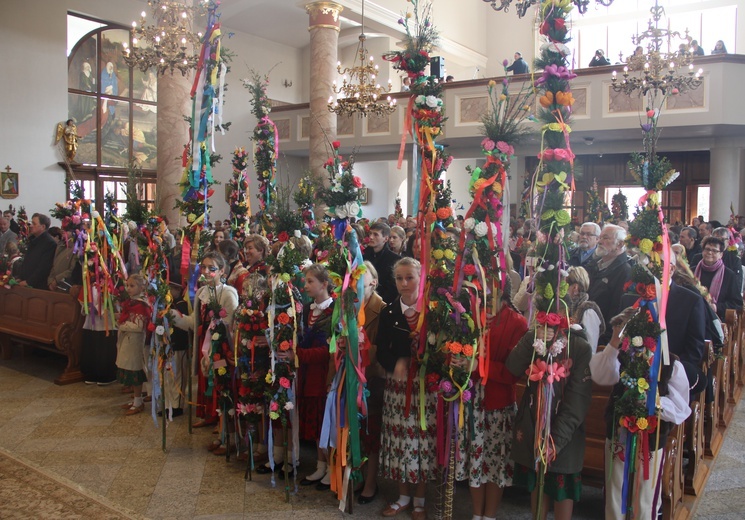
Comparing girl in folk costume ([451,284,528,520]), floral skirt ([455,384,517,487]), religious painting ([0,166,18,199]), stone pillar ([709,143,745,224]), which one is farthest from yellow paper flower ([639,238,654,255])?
religious painting ([0,166,18,199])

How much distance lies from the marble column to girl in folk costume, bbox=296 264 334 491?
7.03 metres

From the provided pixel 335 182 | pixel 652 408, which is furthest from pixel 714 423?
pixel 335 182

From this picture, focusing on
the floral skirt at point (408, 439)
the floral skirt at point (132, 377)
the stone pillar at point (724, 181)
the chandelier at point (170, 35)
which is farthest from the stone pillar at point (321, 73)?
the floral skirt at point (408, 439)

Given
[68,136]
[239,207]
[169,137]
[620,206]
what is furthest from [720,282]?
Result: [68,136]

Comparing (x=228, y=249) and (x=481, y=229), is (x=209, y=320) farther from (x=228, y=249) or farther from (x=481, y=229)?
(x=481, y=229)

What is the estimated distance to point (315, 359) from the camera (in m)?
4.39

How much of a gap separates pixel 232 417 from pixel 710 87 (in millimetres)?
11682

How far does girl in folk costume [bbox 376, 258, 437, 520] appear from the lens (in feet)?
12.8

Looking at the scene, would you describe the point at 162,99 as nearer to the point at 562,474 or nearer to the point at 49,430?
the point at 49,430

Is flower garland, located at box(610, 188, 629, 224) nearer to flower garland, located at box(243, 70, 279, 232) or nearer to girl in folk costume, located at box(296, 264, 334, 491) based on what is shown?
flower garland, located at box(243, 70, 279, 232)

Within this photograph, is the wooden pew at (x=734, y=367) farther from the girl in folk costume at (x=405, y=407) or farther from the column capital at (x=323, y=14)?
the column capital at (x=323, y=14)

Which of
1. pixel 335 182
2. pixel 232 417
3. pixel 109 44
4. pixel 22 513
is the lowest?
pixel 22 513

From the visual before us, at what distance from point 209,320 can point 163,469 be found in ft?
3.98

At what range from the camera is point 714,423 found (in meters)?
5.21
